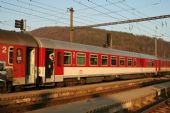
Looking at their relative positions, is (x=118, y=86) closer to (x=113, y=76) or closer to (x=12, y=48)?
(x=113, y=76)

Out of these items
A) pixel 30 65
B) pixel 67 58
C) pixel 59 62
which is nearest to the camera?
pixel 30 65

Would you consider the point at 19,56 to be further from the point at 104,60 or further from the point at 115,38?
the point at 115,38

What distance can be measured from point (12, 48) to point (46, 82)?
3.66 metres

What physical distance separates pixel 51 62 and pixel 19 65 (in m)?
3.26

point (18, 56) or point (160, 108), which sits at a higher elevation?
point (18, 56)

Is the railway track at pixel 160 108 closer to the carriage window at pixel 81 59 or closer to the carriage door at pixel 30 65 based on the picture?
the carriage door at pixel 30 65

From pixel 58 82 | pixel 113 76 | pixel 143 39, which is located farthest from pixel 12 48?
pixel 143 39

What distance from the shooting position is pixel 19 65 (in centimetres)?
1766

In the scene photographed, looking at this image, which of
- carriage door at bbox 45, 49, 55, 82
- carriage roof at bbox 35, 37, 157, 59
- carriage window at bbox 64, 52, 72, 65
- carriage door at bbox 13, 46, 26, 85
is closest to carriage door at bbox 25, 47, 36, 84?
carriage door at bbox 13, 46, 26, 85

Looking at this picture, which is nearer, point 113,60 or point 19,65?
point 19,65

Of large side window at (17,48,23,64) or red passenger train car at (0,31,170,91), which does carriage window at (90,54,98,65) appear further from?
large side window at (17,48,23,64)

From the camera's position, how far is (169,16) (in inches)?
1093

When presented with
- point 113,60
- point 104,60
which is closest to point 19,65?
point 104,60

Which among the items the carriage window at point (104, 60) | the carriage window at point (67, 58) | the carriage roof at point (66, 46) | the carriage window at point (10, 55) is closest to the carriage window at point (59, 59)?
the carriage roof at point (66, 46)
